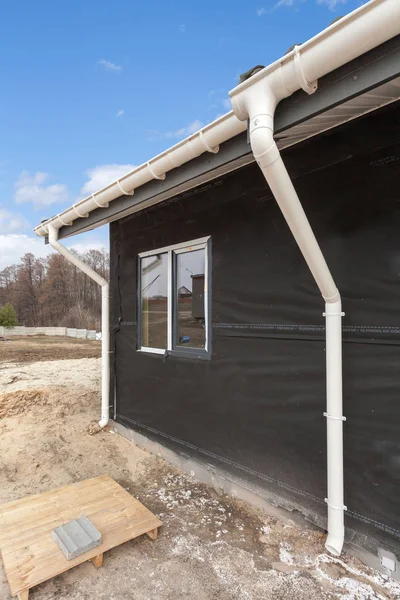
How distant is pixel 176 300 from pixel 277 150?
218 cm

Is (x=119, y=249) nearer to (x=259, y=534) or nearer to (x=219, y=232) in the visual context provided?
(x=219, y=232)

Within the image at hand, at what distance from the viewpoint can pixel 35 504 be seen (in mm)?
2387

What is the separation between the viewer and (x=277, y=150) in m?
1.48

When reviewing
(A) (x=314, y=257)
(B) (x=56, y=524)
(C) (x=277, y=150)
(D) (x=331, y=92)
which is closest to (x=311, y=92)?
(D) (x=331, y=92)

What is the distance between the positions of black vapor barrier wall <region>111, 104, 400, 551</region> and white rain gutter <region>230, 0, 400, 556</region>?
5.0 inches

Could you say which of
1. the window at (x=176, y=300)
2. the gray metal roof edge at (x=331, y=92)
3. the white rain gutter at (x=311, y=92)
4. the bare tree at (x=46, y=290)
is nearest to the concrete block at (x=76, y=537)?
the white rain gutter at (x=311, y=92)

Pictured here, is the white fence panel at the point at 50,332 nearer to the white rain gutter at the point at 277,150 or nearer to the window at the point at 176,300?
the window at the point at 176,300

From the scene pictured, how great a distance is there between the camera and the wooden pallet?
175 centimetres

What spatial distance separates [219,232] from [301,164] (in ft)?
2.87

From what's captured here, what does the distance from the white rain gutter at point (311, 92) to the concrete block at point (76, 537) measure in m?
1.39

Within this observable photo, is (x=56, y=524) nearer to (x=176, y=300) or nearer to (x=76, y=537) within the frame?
(x=76, y=537)

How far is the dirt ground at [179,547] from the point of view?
1.77 meters

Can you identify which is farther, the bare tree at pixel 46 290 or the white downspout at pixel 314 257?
the bare tree at pixel 46 290

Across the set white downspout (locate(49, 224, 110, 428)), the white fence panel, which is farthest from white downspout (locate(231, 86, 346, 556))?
the white fence panel
